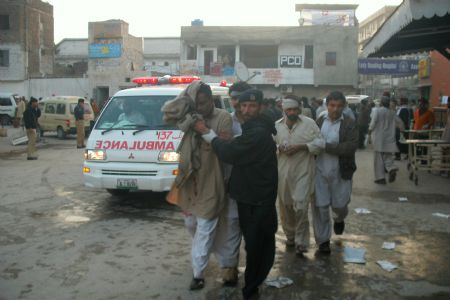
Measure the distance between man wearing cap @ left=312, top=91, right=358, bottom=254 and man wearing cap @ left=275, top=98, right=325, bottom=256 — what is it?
14 cm

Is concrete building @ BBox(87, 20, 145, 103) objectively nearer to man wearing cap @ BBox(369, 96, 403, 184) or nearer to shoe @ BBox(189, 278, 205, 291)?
man wearing cap @ BBox(369, 96, 403, 184)

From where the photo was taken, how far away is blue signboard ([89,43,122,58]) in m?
37.1

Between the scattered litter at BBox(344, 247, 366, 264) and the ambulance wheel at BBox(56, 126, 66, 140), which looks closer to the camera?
the scattered litter at BBox(344, 247, 366, 264)

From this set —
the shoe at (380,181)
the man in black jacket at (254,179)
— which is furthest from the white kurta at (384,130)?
the man in black jacket at (254,179)

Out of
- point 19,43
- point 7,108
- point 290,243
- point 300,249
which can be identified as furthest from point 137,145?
point 19,43

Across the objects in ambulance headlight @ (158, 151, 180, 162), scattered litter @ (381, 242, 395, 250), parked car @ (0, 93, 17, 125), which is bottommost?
scattered litter @ (381, 242, 395, 250)

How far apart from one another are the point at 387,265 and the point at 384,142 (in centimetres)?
539

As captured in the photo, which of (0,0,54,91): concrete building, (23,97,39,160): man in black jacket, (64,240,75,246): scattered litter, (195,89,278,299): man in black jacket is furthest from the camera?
(0,0,54,91): concrete building

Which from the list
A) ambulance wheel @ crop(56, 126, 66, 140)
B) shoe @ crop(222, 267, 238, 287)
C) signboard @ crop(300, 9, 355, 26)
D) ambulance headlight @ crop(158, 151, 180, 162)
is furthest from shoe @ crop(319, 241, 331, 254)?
signboard @ crop(300, 9, 355, 26)

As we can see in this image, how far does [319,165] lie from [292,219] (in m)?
0.69

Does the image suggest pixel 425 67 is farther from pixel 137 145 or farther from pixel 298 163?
pixel 298 163

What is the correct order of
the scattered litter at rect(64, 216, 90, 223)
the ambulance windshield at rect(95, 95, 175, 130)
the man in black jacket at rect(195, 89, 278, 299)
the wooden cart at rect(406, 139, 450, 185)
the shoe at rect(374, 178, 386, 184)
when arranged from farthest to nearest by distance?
1. the shoe at rect(374, 178, 386, 184)
2. the wooden cart at rect(406, 139, 450, 185)
3. the ambulance windshield at rect(95, 95, 175, 130)
4. the scattered litter at rect(64, 216, 90, 223)
5. the man in black jacket at rect(195, 89, 278, 299)

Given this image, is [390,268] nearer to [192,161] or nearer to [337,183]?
[337,183]

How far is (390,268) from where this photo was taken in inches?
196
